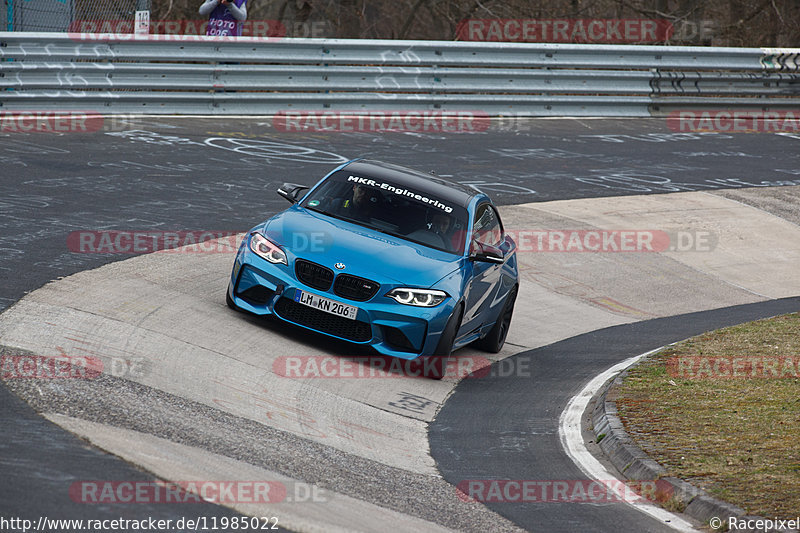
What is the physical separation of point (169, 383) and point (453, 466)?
2.14m

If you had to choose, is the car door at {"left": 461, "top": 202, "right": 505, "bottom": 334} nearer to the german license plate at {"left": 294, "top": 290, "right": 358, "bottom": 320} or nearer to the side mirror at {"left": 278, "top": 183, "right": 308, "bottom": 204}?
the german license plate at {"left": 294, "top": 290, "right": 358, "bottom": 320}

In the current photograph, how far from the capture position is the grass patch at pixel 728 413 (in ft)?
23.2

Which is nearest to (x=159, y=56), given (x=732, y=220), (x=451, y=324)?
(x=732, y=220)

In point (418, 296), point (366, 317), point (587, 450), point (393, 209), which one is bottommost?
point (587, 450)

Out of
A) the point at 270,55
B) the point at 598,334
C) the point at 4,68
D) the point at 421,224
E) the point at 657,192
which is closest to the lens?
the point at 421,224

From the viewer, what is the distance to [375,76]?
21281 millimetres

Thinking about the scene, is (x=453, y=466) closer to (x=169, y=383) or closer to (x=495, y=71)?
(x=169, y=383)

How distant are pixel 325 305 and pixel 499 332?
2.43 metres

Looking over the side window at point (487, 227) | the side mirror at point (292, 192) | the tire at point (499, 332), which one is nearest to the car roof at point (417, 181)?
the side window at point (487, 227)

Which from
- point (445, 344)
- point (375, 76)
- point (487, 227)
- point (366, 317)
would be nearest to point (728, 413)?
point (445, 344)

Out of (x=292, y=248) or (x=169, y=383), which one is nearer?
(x=169, y=383)

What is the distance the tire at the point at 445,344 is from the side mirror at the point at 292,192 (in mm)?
2184

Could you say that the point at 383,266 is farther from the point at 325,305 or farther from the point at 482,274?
the point at 482,274

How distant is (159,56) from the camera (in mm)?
18969
